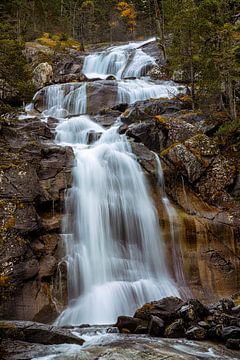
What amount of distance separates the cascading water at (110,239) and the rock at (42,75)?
40.9 feet

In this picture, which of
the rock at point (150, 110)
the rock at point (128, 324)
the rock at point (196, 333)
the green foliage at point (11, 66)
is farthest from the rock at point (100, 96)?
the rock at point (196, 333)

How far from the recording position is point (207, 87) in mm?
18859

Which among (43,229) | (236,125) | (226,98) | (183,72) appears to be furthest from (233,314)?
(183,72)

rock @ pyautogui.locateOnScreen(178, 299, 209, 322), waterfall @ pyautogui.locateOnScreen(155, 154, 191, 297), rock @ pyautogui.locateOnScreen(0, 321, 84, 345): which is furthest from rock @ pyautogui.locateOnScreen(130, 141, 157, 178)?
rock @ pyautogui.locateOnScreen(0, 321, 84, 345)

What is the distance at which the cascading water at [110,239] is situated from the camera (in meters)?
11.4

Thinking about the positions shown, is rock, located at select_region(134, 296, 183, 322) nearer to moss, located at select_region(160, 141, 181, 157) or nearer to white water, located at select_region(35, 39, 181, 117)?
moss, located at select_region(160, 141, 181, 157)

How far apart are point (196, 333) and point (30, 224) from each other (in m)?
5.77

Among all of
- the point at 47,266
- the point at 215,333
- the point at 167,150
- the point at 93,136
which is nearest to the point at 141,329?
the point at 215,333

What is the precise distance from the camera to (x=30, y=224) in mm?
11734

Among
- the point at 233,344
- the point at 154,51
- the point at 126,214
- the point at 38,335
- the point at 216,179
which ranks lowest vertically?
the point at 233,344

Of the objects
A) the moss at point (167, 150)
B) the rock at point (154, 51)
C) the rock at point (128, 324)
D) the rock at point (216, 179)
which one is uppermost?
the rock at point (154, 51)

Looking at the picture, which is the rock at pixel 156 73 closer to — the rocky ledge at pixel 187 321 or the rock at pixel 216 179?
the rock at pixel 216 179

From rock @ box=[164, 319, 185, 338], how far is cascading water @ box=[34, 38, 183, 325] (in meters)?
2.26

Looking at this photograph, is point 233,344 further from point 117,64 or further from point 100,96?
point 117,64
